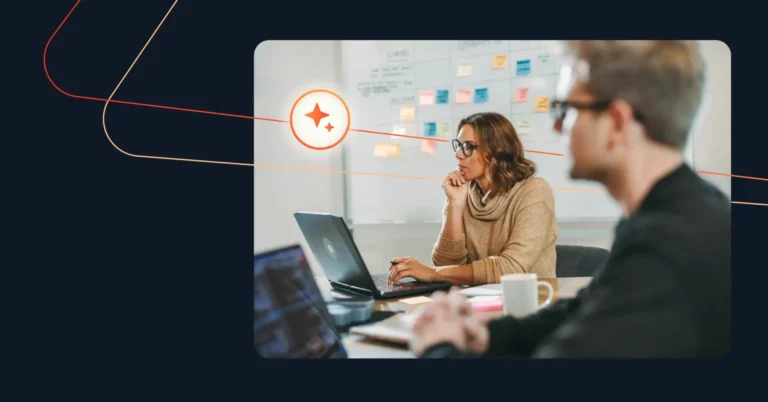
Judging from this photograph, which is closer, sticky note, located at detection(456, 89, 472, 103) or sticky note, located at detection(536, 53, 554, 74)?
sticky note, located at detection(536, 53, 554, 74)

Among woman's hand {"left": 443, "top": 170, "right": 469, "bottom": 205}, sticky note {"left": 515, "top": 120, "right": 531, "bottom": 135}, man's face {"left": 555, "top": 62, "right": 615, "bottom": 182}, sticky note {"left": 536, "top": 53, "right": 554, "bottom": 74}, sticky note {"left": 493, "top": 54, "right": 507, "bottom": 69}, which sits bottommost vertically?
woman's hand {"left": 443, "top": 170, "right": 469, "bottom": 205}

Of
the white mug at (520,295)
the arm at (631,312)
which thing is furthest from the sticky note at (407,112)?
the arm at (631,312)

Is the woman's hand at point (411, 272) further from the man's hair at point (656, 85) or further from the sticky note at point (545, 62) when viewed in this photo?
the man's hair at point (656, 85)

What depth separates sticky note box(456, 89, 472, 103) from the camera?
8.66ft

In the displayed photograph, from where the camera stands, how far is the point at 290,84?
1.81 meters

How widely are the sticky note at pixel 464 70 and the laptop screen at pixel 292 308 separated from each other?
116 cm

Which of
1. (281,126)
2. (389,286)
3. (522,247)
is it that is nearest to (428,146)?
(522,247)

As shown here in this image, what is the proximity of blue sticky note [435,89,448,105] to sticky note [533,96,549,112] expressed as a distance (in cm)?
35

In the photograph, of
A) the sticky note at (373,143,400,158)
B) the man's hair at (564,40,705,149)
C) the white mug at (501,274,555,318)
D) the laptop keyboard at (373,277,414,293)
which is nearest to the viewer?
the man's hair at (564,40,705,149)

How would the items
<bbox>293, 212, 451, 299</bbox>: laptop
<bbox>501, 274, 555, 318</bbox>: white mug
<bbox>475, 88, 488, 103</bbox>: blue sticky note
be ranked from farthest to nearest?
<bbox>475, 88, 488, 103</bbox>: blue sticky note < <bbox>293, 212, 451, 299</bbox>: laptop < <bbox>501, 274, 555, 318</bbox>: white mug

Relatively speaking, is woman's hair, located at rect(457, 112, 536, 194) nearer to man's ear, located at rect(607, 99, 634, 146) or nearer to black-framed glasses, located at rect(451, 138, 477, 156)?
black-framed glasses, located at rect(451, 138, 477, 156)

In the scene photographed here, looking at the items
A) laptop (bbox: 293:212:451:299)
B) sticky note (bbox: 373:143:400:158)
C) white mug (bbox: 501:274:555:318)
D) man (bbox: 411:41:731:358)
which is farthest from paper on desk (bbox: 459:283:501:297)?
sticky note (bbox: 373:143:400:158)

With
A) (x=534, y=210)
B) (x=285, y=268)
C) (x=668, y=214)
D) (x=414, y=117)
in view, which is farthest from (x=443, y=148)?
(x=668, y=214)

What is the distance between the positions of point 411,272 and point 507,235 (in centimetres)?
43
